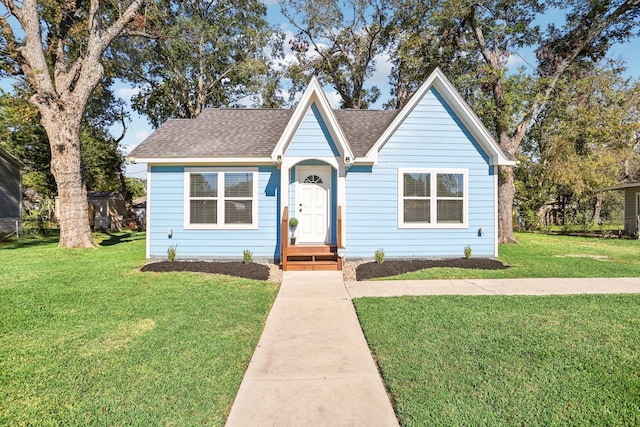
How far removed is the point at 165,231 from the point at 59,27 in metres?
11.1

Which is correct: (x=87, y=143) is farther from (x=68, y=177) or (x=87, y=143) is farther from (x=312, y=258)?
(x=312, y=258)

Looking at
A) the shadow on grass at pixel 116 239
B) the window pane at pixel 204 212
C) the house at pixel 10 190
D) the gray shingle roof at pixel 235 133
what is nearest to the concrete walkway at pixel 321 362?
the window pane at pixel 204 212

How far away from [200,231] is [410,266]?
592 centimetres

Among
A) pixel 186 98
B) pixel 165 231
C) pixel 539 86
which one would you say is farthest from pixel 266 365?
pixel 186 98

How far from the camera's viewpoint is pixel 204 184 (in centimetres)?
974

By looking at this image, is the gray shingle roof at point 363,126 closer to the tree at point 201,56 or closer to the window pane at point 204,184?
the window pane at point 204,184

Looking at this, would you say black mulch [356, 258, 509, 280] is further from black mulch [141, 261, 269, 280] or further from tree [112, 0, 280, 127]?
tree [112, 0, 280, 127]

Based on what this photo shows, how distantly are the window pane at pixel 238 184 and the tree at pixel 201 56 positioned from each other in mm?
16808

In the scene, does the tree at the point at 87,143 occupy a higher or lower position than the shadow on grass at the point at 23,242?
higher

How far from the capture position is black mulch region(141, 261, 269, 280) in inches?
317

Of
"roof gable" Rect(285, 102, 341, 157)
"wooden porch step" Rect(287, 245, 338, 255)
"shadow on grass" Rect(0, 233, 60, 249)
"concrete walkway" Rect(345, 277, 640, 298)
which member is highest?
"roof gable" Rect(285, 102, 341, 157)

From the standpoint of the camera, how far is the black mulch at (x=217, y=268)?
8062mm

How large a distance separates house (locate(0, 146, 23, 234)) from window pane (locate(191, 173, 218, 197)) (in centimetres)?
1551

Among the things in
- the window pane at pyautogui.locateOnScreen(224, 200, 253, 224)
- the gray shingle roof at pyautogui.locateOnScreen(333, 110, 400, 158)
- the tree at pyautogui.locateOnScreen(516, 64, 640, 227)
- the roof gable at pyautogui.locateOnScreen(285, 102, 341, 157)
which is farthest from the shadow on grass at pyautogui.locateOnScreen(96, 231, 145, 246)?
the tree at pyautogui.locateOnScreen(516, 64, 640, 227)
